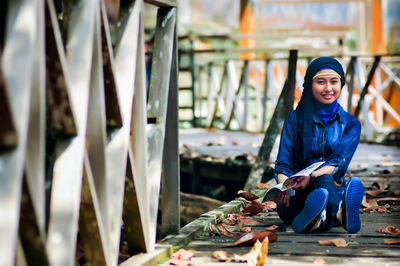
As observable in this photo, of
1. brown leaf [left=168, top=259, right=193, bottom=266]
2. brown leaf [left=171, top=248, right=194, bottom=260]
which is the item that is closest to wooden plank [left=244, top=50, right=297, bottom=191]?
brown leaf [left=171, top=248, right=194, bottom=260]

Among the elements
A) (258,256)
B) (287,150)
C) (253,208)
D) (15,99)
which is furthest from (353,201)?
(15,99)

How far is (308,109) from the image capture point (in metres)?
3.37

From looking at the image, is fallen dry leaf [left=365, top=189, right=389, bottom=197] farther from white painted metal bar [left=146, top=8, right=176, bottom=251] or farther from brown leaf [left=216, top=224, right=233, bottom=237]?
white painted metal bar [left=146, top=8, right=176, bottom=251]

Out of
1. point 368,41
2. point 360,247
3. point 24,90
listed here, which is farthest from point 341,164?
point 368,41

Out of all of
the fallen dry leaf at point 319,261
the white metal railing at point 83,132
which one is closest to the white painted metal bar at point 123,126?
the white metal railing at point 83,132

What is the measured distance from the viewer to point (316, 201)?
10.2ft

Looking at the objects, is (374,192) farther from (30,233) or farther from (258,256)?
(30,233)

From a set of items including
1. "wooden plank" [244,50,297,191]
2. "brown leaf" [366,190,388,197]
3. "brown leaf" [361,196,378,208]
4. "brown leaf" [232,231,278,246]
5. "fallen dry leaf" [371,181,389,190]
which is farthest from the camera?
"wooden plank" [244,50,297,191]

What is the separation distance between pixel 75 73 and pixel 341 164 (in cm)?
181

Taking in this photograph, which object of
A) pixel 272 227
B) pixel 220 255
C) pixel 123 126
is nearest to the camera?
pixel 123 126

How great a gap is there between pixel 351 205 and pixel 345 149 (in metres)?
0.34

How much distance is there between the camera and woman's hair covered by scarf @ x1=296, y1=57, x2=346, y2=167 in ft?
10.8

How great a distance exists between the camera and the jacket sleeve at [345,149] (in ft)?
10.8

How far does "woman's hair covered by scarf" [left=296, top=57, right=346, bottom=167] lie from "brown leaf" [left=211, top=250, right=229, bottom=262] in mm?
871
